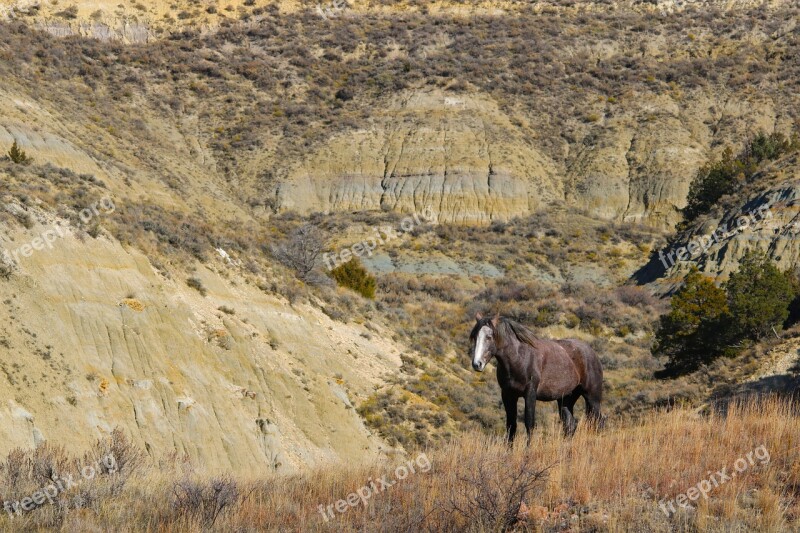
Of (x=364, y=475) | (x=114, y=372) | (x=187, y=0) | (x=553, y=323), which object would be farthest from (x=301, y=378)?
(x=187, y=0)

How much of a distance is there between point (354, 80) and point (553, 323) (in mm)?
45300

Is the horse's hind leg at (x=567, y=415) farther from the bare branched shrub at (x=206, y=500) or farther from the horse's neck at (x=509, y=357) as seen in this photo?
the bare branched shrub at (x=206, y=500)

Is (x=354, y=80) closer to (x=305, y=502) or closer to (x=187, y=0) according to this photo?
(x=187, y=0)

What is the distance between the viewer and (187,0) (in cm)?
9200

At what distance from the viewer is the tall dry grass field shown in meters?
6.34

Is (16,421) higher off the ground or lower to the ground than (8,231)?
lower

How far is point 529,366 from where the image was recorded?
10562 millimetres
